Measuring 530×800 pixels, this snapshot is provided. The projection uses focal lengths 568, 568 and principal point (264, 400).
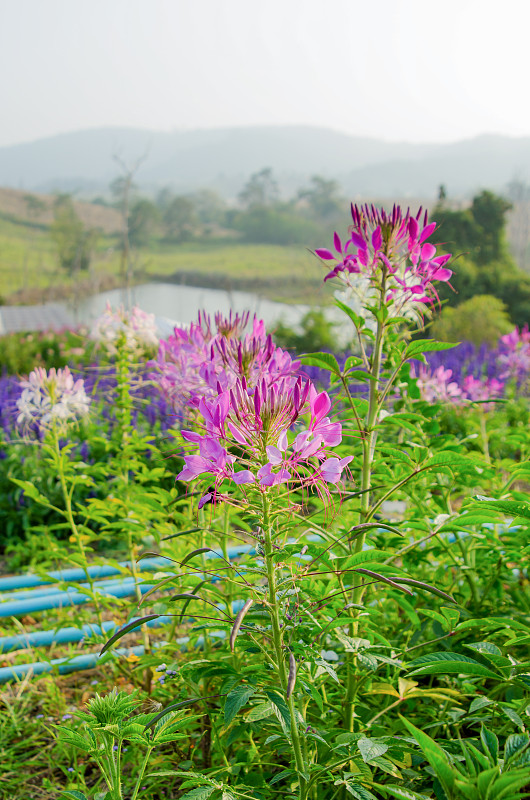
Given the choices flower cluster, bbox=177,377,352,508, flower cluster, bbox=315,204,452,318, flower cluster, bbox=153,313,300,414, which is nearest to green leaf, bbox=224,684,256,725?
flower cluster, bbox=177,377,352,508

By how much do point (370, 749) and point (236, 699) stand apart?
0.76 ft

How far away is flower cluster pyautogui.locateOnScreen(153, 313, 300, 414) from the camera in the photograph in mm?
1107

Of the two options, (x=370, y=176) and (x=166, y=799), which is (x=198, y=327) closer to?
(x=166, y=799)

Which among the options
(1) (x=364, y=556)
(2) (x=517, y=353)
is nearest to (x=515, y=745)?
(1) (x=364, y=556)

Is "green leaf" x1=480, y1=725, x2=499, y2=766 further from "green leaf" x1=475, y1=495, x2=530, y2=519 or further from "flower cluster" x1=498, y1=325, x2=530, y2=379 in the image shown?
"flower cluster" x1=498, y1=325, x2=530, y2=379

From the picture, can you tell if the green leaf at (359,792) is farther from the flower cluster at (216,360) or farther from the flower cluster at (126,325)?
the flower cluster at (126,325)

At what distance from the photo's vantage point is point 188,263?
70125mm

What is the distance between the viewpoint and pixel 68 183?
554 ft

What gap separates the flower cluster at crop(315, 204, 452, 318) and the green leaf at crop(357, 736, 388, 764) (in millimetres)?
824

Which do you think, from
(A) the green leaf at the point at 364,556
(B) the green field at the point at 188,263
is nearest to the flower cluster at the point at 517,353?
(A) the green leaf at the point at 364,556

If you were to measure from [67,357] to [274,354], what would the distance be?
22.9ft

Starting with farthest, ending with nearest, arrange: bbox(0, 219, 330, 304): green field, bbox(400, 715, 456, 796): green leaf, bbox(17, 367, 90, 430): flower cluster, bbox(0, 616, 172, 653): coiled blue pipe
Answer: bbox(0, 219, 330, 304): green field, bbox(0, 616, 172, 653): coiled blue pipe, bbox(17, 367, 90, 430): flower cluster, bbox(400, 715, 456, 796): green leaf

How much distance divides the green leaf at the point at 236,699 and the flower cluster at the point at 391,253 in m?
0.80

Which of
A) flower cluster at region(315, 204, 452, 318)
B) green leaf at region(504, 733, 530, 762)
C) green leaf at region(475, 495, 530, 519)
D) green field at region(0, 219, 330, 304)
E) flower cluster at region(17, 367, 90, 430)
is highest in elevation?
green field at region(0, 219, 330, 304)
